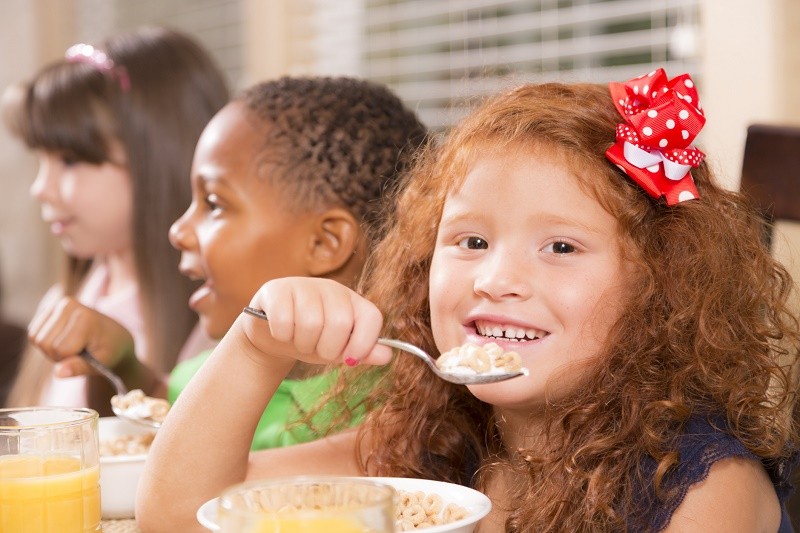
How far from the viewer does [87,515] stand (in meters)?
0.79

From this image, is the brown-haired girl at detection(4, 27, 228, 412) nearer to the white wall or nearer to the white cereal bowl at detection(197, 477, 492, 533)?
the white wall

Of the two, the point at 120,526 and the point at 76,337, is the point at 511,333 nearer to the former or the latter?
the point at 120,526

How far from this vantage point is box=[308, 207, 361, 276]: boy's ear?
128 centimetres

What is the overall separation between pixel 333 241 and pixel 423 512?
21.5 inches

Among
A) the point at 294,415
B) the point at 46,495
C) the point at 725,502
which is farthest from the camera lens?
the point at 294,415

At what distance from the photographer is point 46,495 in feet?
2.49

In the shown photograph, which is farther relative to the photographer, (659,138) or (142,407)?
(142,407)

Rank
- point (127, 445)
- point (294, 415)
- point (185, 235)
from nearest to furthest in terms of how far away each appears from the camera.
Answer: point (127, 445) → point (294, 415) → point (185, 235)

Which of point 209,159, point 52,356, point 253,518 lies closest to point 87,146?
point 52,356

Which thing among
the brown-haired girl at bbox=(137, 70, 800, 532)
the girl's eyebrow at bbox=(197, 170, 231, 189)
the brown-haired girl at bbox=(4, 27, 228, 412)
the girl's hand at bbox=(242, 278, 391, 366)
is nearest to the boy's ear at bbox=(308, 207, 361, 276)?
the girl's eyebrow at bbox=(197, 170, 231, 189)

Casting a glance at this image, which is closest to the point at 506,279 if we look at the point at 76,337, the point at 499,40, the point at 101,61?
the point at 76,337

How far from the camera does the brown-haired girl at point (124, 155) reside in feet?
6.13

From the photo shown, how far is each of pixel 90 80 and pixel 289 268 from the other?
0.88 meters

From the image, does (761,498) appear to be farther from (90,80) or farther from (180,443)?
(90,80)
